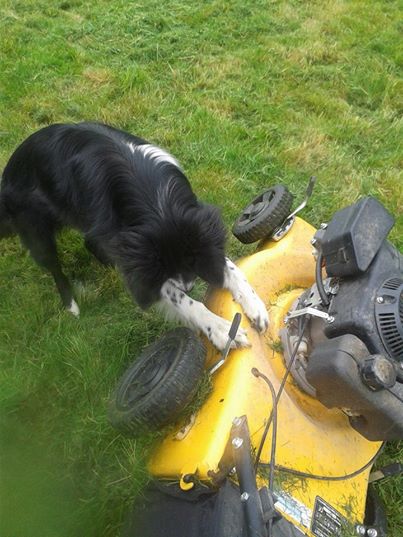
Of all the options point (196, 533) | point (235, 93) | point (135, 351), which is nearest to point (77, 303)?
point (135, 351)

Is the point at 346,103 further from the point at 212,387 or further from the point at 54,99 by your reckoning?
the point at 212,387

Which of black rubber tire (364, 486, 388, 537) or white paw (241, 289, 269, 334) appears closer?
black rubber tire (364, 486, 388, 537)

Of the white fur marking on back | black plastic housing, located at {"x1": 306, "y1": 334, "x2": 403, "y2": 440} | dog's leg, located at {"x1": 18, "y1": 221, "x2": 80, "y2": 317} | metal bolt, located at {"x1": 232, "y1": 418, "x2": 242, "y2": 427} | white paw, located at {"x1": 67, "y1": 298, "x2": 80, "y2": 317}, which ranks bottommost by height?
white paw, located at {"x1": 67, "y1": 298, "x2": 80, "y2": 317}

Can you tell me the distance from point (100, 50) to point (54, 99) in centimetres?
95

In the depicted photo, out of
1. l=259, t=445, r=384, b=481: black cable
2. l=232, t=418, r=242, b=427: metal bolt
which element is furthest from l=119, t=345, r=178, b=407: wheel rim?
l=259, t=445, r=384, b=481: black cable

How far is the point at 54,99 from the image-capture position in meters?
4.43

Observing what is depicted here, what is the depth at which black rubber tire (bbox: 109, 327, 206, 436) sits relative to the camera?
1889 mm

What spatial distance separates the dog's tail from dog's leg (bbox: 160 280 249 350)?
1059 millimetres

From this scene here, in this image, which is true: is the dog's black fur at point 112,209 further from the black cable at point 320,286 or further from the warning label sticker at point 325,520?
the warning label sticker at point 325,520

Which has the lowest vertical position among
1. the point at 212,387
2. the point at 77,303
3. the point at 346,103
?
the point at 77,303

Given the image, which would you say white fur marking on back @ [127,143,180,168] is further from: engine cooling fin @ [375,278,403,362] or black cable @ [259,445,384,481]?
black cable @ [259,445,384,481]

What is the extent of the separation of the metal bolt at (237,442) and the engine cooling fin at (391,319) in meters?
0.57

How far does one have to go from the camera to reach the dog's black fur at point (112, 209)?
2.33 meters

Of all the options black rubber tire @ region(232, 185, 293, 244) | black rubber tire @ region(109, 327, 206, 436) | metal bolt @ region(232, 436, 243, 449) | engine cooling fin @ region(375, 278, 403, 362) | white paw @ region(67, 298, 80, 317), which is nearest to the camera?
metal bolt @ region(232, 436, 243, 449)
